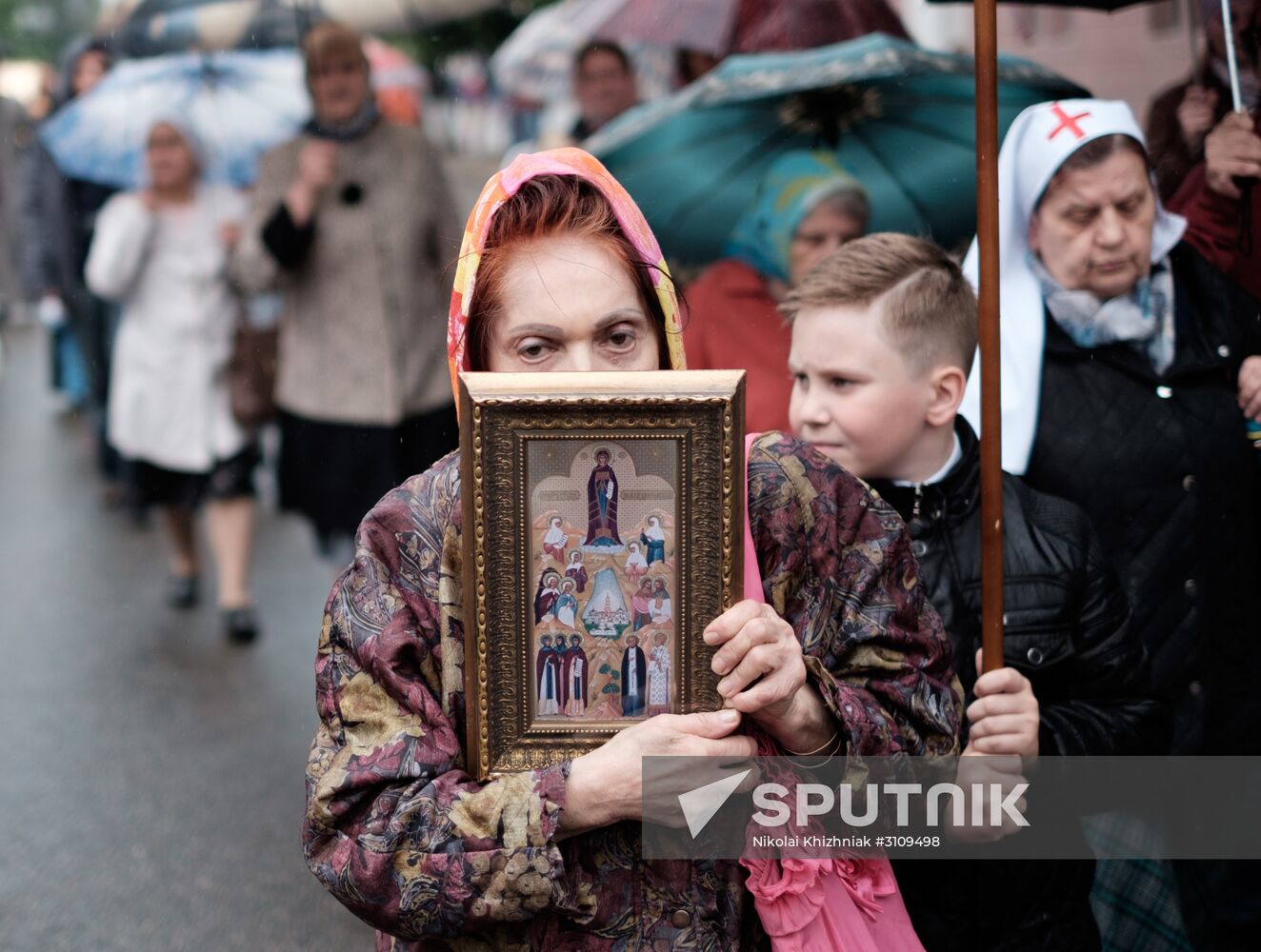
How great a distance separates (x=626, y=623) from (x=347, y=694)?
38 cm

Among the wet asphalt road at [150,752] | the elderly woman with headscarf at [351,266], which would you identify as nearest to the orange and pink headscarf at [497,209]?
the wet asphalt road at [150,752]

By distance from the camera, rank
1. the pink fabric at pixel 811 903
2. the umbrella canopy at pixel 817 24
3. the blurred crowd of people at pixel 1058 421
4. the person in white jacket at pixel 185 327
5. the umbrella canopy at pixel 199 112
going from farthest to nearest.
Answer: the person in white jacket at pixel 185 327
the umbrella canopy at pixel 199 112
the umbrella canopy at pixel 817 24
the blurred crowd of people at pixel 1058 421
the pink fabric at pixel 811 903

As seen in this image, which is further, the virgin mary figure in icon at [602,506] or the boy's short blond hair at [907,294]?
the boy's short blond hair at [907,294]

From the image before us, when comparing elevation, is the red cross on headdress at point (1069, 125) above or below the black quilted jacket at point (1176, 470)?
above

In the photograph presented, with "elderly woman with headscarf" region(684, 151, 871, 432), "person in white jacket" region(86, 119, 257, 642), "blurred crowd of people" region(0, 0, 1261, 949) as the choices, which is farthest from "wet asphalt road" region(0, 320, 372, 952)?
"elderly woman with headscarf" region(684, 151, 871, 432)

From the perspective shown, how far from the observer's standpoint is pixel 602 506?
1.83 metres

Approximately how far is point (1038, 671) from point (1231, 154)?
1.41m

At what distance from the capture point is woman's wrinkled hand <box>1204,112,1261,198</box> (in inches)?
130

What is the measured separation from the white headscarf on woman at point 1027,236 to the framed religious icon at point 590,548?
1.32 m

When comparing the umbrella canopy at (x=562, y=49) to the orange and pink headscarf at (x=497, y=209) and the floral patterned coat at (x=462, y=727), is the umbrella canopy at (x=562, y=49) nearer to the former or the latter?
the orange and pink headscarf at (x=497, y=209)

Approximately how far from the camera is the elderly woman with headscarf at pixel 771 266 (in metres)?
3.81

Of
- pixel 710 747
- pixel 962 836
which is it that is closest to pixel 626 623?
pixel 710 747

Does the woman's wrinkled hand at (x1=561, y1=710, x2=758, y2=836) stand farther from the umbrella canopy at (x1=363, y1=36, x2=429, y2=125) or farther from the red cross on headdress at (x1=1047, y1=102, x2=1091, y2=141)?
the umbrella canopy at (x1=363, y1=36, x2=429, y2=125)

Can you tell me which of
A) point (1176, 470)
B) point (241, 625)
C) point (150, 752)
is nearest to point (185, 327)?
point (241, 625)
